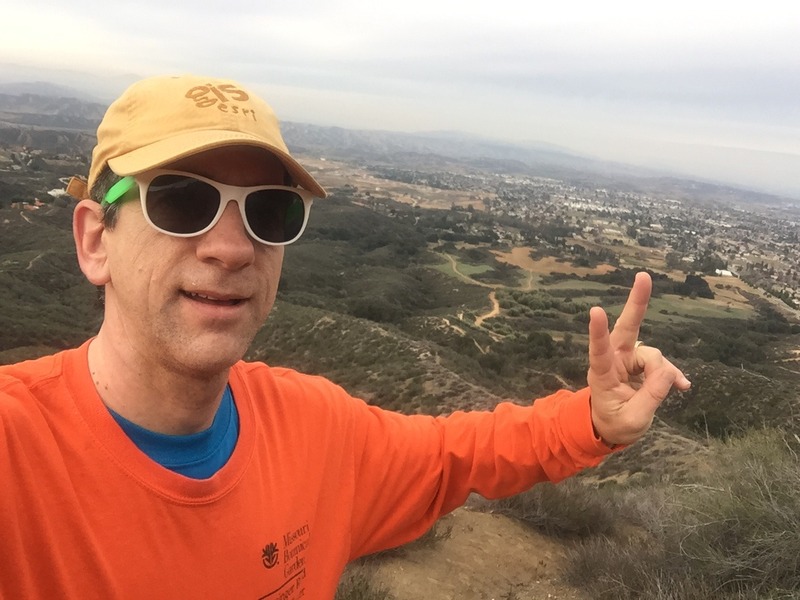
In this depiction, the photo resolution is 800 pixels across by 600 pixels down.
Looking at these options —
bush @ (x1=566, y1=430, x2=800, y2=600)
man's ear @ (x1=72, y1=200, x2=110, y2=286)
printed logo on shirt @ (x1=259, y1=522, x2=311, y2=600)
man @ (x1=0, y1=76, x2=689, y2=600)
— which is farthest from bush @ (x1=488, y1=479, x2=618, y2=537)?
man's ear @ (x1=72, y1=200, x2=110, y2=286)

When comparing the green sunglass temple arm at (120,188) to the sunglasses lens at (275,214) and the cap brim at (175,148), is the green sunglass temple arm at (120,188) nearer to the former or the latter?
the cap brim at (175,148)

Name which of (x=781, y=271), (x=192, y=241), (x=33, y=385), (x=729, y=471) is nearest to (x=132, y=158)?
(x=192, y=241)

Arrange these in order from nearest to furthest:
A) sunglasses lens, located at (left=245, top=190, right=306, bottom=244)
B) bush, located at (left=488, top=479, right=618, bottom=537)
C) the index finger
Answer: sunglasses lens, located at (left=245, top=190, right=306, bottom=244) < the index finger < bush, located at (left=488, top=479, right=618, bottom=537)

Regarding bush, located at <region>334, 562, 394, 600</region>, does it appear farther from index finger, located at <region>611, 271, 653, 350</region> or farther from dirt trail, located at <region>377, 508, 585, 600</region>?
index finger, located at <region>611, 271, 653, 350</region>

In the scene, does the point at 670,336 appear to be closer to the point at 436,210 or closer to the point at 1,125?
the point at 436,210

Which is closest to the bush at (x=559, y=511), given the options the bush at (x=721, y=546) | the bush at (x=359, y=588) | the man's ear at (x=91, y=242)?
the bush at (x=721, y=546)

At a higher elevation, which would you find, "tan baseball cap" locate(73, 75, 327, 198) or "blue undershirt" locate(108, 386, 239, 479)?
"tan baseball cap" locate(73, 75, 327, 198)

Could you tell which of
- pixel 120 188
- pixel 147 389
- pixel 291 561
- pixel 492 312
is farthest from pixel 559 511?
pixel 492 312

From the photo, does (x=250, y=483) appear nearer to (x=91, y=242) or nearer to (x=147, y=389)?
(x=147, y=389)
